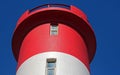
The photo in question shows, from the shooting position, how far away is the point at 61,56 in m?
15.7

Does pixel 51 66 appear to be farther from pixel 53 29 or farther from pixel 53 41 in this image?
pixel 53 29

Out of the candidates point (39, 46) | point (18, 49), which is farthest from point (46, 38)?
point (18, 49)

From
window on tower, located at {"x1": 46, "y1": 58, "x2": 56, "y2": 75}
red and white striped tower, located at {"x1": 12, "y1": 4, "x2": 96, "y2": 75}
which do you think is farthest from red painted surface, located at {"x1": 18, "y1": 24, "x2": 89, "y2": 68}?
window on tower, located at {"x1": 46, "y1": 58, "x2": 56, "y2": 75}

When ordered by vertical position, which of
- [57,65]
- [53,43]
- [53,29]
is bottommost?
[57,65]

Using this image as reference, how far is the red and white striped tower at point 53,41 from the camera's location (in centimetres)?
1549

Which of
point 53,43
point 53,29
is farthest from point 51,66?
point 53,29

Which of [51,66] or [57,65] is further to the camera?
[51,66]

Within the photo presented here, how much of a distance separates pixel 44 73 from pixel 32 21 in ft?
13.3

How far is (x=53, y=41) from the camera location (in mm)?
16547

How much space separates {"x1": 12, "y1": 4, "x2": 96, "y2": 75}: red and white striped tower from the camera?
50.8ft

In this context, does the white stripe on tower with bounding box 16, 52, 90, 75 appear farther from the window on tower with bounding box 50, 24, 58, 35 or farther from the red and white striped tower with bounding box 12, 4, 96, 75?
the window on tower with bounding box 50, 24, 58, 35

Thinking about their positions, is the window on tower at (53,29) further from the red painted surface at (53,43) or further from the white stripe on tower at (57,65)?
the white stripe on tower at (57,65)

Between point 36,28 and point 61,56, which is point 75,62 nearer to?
point 61,56

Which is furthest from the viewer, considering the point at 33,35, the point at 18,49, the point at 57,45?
the point at 18,49
